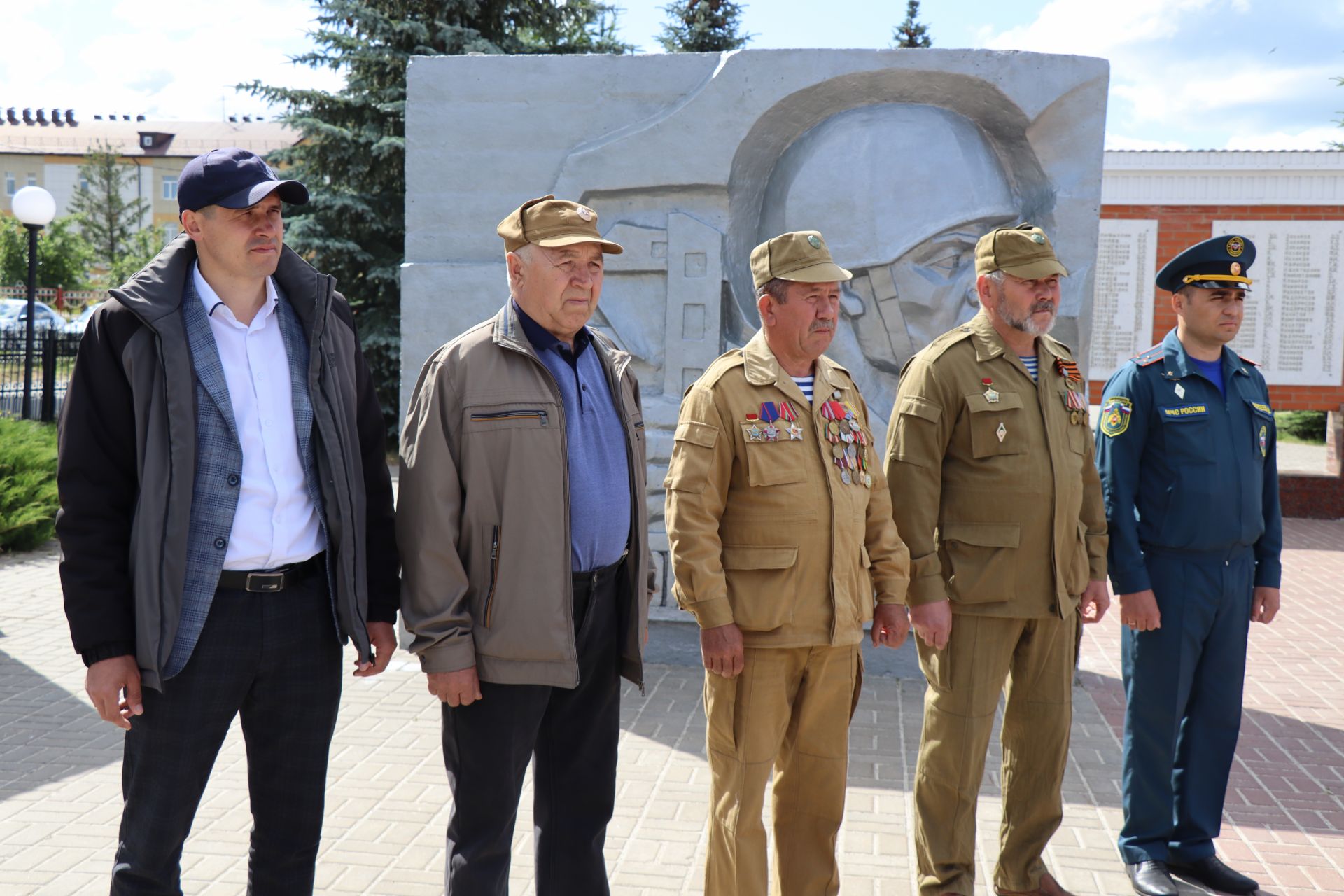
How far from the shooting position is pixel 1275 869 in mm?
3742

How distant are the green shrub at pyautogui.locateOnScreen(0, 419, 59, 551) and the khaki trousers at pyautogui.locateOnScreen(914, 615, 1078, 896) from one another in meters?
7.93

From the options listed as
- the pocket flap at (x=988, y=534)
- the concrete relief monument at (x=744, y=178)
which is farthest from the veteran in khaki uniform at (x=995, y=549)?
the concrete relief monument at (x=744, y=178)

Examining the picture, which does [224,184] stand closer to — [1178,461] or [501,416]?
[501,416]

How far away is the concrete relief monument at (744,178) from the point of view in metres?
5.56

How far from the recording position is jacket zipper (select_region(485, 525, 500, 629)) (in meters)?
2.68

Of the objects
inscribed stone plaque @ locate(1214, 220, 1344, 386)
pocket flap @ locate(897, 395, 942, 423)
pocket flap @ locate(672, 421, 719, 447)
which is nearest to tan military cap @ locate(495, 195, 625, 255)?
pocket flap @ locate(672, 421, 719, 447)

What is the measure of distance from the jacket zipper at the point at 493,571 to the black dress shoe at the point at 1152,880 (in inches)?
92.0

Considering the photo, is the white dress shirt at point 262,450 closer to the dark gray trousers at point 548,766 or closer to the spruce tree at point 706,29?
the dark gray trousers at point 548,766

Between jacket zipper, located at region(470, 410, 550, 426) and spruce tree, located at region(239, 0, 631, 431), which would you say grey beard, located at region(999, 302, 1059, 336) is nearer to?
jacket zipper, located at region(470, 410, 550, 426)

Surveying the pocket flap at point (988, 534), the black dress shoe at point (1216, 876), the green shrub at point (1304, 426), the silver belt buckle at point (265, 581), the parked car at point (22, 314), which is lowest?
the black dress shoe at point (1216, 876)

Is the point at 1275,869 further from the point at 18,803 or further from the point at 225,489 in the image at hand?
the point at 18,803

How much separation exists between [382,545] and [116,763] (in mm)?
2561

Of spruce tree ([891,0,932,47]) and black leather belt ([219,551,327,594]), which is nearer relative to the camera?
black leather belt ([219,551,327,594])

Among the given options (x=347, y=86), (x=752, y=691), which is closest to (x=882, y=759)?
(x=752, y=691)
